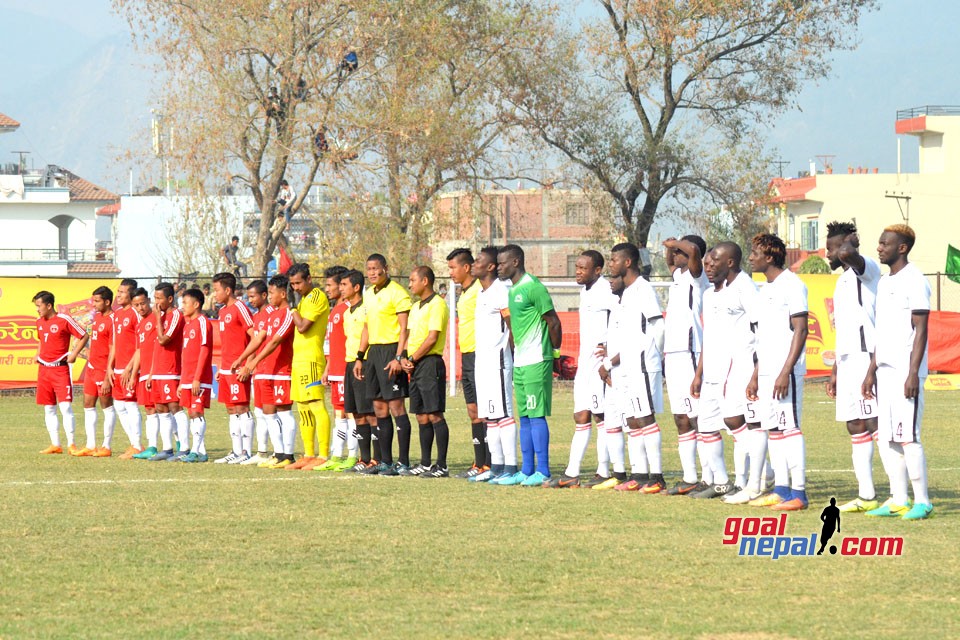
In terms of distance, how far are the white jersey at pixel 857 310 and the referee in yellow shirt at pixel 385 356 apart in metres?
4.77

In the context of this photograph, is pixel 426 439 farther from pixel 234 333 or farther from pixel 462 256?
pixel 234 333

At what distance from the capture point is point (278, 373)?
15133mm

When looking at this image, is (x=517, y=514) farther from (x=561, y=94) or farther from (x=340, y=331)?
(x=561, y=94)

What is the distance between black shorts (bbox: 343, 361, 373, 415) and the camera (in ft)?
46.1

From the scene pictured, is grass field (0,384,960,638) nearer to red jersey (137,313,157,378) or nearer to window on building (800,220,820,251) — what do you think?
red jersey (137,313,157,378)

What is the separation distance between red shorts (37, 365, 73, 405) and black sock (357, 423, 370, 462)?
462cm

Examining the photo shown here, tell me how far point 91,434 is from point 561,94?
25158 millimetres

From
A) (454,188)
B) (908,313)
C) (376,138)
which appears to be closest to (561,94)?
(454,188)

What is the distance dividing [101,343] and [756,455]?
9.29 metres

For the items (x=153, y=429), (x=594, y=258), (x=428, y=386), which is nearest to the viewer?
(x=594, y=258)

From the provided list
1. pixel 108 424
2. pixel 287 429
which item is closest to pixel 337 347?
pixel 287 429

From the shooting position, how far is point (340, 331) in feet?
49.6

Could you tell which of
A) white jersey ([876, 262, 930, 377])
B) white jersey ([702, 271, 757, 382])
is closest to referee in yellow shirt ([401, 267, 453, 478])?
white jersey ([702, 271, 757, 382])

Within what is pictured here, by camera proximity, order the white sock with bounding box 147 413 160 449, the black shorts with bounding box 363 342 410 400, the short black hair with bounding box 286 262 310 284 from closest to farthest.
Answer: the black shorts with bounding box 363 342 410 400
the short black hair with bounding box 286 262 310 284
the white sock with bounding box 147 413 160 449
